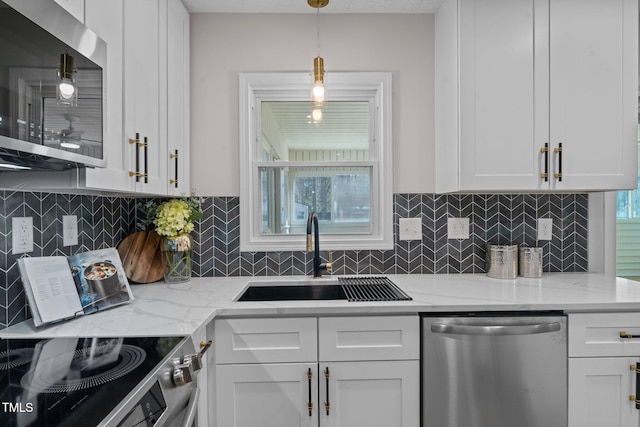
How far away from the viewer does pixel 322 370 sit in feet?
4.99

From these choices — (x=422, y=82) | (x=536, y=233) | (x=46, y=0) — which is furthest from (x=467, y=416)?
(x=46, y=0)

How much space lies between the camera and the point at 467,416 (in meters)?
1.51

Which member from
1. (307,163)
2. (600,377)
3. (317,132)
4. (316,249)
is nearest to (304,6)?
(317,132)

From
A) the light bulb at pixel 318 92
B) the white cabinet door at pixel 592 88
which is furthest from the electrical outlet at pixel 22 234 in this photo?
the white cabinet door at pixel 592 88

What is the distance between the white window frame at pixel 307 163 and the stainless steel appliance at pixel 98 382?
106 cm

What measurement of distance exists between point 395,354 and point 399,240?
0.78 m

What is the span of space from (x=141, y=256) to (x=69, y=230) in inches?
18.2

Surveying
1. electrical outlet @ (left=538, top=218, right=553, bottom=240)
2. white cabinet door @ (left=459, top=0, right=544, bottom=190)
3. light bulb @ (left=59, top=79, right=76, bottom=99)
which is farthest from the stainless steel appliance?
electrical outlet @ (left=538, top=218, right=553, bottom=240)

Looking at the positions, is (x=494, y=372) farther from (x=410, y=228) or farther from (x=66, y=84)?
(x=66, y=84)

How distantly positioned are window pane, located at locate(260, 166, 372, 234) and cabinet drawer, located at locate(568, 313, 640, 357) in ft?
3.67

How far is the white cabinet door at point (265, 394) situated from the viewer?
1504 millimetres

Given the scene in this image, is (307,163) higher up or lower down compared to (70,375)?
higher up

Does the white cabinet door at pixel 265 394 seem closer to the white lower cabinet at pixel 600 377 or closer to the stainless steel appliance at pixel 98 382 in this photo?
the stainless steel appliance at pixel 98 382

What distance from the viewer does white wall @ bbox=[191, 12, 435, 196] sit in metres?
2.12
